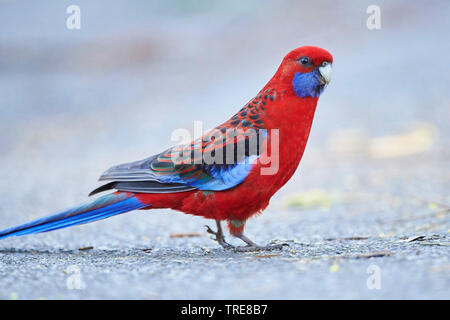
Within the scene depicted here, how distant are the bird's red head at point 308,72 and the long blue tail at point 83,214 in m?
1.27

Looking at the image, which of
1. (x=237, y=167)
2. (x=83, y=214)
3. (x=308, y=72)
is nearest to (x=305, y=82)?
(x=308, y=72)

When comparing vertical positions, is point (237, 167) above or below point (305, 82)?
below

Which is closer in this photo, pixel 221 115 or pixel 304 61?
pixel 304 61

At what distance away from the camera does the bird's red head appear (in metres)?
3.69

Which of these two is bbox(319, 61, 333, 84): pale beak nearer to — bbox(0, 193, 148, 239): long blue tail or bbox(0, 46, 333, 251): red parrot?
bbox(0, 46, 333, 251): red parrot

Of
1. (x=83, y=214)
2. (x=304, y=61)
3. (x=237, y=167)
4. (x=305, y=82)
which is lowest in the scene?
(x=83, y=214)

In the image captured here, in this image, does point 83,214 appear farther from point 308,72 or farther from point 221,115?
point 221,115

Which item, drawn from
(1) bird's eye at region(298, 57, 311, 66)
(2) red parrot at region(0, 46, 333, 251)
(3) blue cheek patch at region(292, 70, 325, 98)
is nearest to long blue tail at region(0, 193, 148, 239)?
(2) red parrot at region(0, 46, 333, 251)

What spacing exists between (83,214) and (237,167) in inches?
41.0

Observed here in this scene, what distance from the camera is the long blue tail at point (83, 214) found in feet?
12.0

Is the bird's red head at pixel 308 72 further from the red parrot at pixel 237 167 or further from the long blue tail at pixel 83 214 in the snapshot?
the long blue tail at pixel 83 214

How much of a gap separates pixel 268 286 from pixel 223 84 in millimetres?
10306

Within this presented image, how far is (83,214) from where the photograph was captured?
3707 mm

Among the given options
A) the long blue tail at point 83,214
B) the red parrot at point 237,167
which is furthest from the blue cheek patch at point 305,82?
the long blue tail at point 83,214
